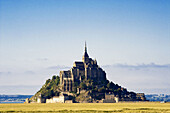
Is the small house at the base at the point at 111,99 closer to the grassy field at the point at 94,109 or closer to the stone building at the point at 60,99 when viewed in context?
the stone building at the point at 60,99

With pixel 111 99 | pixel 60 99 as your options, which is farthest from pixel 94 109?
pixel 111 99

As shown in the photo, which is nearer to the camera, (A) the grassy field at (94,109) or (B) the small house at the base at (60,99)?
(A) the grassy field at (94,109)

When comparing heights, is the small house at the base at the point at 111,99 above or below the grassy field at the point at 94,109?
above

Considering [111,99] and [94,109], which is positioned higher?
[111,99]

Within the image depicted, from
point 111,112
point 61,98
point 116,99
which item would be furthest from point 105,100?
point 111,112

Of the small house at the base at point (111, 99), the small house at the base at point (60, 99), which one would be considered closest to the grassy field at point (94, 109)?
the small house at the base at point (60, 99)

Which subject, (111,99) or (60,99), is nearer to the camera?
(60,99)

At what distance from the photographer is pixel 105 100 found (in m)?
195

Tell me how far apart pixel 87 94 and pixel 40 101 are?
24145 mm

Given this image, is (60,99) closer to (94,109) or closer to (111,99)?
(111,99)

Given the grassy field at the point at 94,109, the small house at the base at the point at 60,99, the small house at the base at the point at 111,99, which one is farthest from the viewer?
the small house at the base at the point at 111,99

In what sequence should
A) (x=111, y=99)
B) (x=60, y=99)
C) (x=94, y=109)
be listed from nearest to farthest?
1. (x=94, y=109)
2. (x=60, y=99)
3. (x=111, y=99)

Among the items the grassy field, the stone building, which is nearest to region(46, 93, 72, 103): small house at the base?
the stone building

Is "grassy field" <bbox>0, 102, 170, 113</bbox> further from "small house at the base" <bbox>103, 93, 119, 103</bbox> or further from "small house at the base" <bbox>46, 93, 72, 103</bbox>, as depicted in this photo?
"small house at the base" <bbox>103, 93, 119, 103</bbox>
